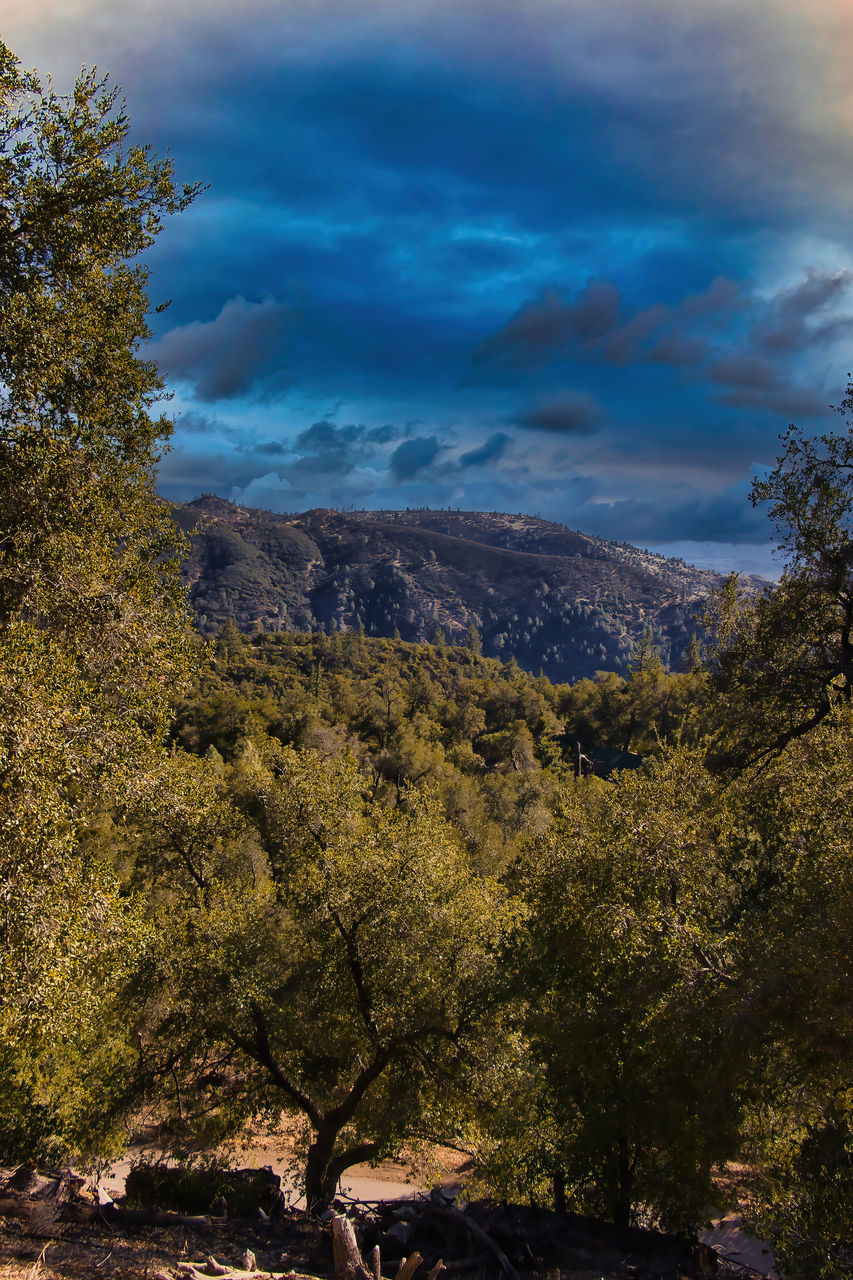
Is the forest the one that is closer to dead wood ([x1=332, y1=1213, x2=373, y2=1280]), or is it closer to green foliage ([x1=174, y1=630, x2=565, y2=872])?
dead wood ([x1=332, y1=1213, x2=373, y2=1280])

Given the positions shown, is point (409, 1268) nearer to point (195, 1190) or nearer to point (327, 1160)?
point (327, 1160)

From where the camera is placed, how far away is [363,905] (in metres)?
17.0

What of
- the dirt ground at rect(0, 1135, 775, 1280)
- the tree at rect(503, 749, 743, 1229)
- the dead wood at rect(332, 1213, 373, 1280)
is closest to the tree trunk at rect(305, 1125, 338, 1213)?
the dirt ground at rect(0, 1135, 775, 1280)

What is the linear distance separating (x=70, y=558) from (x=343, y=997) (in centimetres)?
1250

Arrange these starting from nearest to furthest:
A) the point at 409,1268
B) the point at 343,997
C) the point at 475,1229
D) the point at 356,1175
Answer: the point at 409,1268
the point at 475,1229
the point at 343,997
the point at 356,1175

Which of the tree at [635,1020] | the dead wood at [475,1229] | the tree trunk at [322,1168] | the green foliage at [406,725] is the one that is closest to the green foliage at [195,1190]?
the tree trunk at [322,1168]

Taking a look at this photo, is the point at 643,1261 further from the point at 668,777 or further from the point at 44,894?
the point at 44,894

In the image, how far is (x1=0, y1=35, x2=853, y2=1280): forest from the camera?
10.4 metres

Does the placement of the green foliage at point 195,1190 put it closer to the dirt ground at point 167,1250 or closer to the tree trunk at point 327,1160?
the dirt ground at point 167,1250

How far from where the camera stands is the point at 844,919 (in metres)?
10.0

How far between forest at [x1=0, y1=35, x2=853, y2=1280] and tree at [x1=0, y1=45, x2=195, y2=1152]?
0.19 ft

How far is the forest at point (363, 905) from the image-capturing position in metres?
10.4

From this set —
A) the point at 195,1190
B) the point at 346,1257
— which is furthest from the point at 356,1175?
the point at 346,1257

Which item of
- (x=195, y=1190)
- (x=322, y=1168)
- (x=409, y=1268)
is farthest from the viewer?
(x=322, y=1168)
